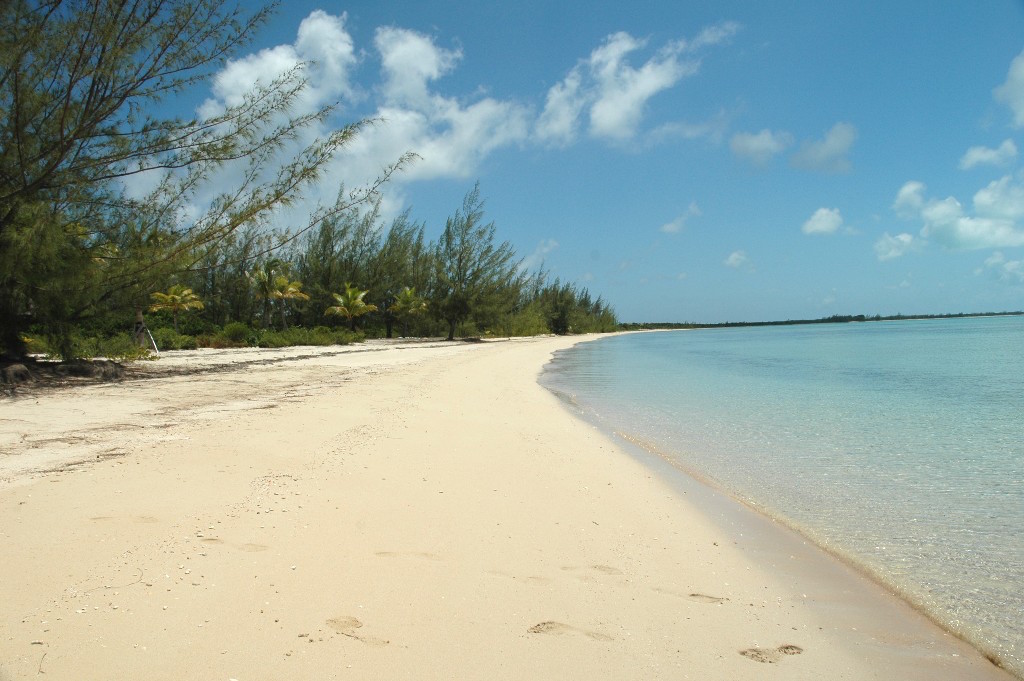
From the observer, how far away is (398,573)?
9.04ft

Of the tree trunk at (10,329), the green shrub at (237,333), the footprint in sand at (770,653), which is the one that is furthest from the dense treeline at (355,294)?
the footprint in sand at (770,653)

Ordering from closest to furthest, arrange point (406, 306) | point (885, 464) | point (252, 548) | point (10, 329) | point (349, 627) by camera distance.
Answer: point (349, 627)
point (252, 548)
point (885, 464)
point (10, 329)
point (406, 306)

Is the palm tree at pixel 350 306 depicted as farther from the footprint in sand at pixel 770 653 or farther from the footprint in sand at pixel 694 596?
the footprint in sand at pixel 770 653

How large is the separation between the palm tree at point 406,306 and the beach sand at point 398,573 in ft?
96.5

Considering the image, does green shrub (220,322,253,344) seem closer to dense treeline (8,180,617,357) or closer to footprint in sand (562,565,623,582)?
dense treeline (8,180,617,357)

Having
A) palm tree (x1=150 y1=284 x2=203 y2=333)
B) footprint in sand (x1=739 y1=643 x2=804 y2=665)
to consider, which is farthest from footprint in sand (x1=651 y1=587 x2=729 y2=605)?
palm tree (x1=150 y1=284 x2=203 y2=333)

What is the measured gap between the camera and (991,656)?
2.37 metres

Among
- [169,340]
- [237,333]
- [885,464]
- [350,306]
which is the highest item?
[350,306]

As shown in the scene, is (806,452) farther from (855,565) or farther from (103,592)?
(103,592)

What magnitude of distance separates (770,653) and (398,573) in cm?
155

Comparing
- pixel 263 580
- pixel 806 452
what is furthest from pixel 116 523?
pixel 806 452

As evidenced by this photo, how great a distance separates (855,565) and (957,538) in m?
0.92

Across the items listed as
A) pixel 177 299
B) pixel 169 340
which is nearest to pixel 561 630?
pixel 169 340

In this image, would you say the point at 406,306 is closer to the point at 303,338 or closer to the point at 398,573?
the point at 303,338
